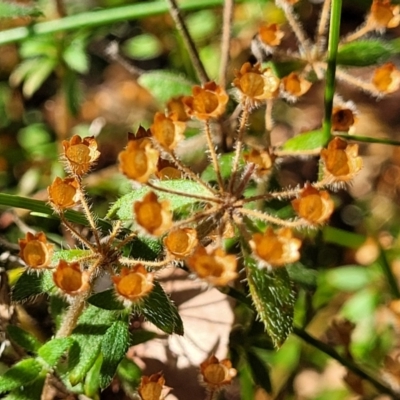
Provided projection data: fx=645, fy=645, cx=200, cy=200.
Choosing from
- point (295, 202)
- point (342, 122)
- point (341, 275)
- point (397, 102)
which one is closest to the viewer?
point (295, 202)

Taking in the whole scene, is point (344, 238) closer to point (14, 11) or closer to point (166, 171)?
point (166, 171)

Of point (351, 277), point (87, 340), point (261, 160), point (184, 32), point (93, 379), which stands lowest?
point (351, 277)

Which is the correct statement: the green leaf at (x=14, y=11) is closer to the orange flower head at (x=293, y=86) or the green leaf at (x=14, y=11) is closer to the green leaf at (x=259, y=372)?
the orange flower head at (x=293, y=86)

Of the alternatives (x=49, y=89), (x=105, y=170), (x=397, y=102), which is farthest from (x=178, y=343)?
(x=397, y=102)

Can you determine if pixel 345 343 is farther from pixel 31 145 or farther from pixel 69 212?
pixel 31 145

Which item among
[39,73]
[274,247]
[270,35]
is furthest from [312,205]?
[39,73]

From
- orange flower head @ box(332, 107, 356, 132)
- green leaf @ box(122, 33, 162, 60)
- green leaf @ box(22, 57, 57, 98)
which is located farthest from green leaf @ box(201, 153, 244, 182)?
green leaf @ box(122, 33, 162, 60)

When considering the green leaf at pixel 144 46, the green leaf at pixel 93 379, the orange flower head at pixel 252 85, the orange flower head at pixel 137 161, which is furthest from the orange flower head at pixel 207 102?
the green leaf at pixel 144 46
